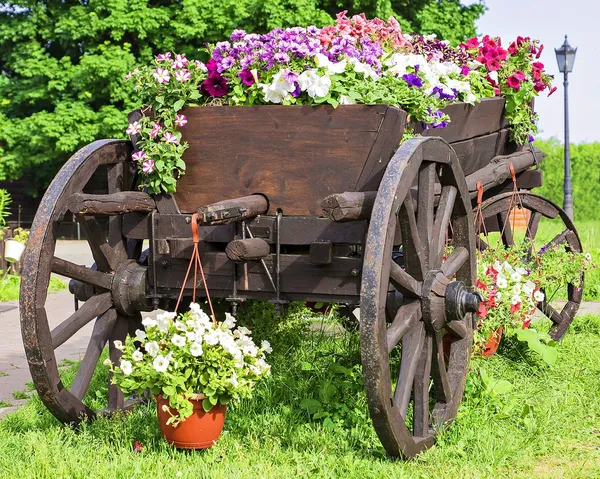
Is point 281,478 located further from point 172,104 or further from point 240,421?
point 172,104

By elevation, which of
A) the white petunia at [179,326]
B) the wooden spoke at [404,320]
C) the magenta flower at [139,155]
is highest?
the magenta flower at [139,155]

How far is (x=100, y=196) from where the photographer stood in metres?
3.84

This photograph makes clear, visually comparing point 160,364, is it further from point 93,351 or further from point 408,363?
point 408,363

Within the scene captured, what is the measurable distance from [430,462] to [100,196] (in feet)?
5.81

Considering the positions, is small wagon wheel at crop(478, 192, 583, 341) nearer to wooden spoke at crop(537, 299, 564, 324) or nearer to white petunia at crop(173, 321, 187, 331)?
wooden spoke at crop(537, 299, 564, 324)

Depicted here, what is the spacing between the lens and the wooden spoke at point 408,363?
341 centimetres

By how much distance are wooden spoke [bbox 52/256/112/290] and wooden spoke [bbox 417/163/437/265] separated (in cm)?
146

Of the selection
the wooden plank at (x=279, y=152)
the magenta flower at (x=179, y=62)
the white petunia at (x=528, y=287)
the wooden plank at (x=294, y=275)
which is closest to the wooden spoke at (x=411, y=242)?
the wooden plank at (x=294, y=275)

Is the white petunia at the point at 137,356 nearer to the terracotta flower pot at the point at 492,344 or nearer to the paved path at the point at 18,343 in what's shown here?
the paved path at the point at 18,343

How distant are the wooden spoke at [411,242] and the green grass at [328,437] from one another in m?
0.74

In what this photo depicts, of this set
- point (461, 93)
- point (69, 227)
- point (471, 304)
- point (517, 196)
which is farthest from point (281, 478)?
point (69, 227)

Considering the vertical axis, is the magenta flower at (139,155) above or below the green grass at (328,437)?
above

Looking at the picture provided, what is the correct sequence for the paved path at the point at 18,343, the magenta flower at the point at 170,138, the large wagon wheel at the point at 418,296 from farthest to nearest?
the paved path at the point at 18,343, the magenta flower at the point at 170,138, the large wagon wheel at the point at 418,296

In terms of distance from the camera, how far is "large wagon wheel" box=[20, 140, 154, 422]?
11.7ft
